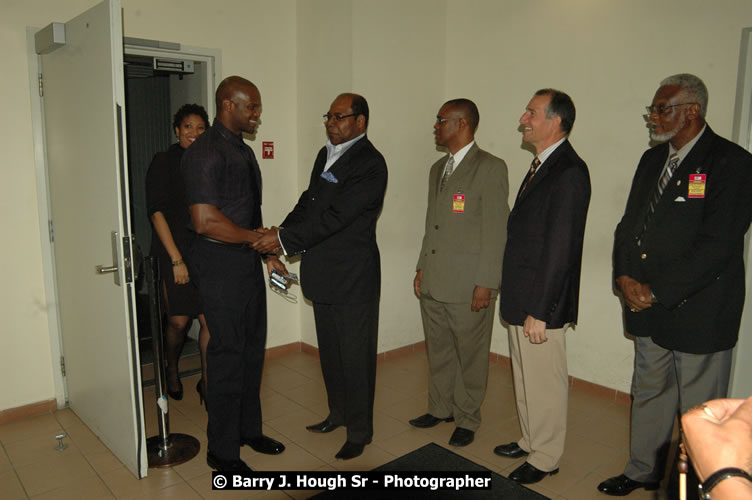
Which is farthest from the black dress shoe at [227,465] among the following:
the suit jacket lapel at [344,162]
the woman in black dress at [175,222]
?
the suit jacket lapel at [344,162]

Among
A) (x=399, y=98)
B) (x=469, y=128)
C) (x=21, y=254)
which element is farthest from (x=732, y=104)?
(x=21, y=254)

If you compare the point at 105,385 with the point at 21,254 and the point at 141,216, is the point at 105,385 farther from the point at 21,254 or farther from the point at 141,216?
the point at 141,216

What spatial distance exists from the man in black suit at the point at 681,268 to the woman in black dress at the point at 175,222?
237cm

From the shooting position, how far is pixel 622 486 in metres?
2.51

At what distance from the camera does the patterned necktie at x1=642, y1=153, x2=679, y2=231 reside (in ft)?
7.71

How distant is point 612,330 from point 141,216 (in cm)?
393

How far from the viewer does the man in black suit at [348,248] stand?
8.79 feet

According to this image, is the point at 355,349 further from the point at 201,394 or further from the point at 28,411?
the point at 28,411

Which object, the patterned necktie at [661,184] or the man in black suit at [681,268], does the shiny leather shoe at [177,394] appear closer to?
the man in black suit at [681,268]

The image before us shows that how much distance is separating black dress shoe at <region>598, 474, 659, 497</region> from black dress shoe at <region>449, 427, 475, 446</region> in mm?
704

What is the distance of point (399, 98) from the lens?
4250 mm

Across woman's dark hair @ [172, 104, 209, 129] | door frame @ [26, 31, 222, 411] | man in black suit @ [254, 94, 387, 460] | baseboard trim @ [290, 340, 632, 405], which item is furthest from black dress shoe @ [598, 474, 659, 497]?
door frame @ [26, 31, 222, 411]

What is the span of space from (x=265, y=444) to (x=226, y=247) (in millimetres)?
1139

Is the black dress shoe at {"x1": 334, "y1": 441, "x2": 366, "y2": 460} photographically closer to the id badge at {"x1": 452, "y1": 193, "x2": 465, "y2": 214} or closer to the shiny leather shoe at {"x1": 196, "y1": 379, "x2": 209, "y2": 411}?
the shiny leather shoe at {"x1": 196, "y1": 379, "x2": 209, "y2": 411}
